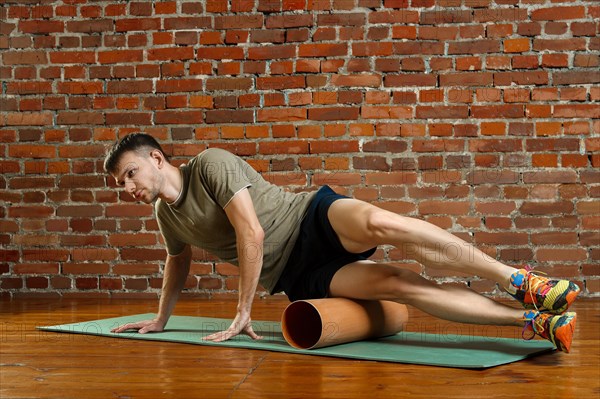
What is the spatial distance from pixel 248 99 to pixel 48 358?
7.72 ft

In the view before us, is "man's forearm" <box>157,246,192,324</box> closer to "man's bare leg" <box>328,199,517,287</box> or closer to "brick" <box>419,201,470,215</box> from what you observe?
"man's bare leg" <box>328,199,517,287</box>

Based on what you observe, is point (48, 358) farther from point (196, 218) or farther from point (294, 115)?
point (294, 115)

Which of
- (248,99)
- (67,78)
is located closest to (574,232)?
(248,99)

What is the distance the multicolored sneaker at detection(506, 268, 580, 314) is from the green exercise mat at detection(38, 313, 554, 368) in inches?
6.4

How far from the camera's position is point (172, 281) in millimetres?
2912

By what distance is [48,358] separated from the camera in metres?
2.43

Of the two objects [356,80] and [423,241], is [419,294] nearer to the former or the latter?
[423,241]

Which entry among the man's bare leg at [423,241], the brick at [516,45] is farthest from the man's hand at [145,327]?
the brick at [516,45]

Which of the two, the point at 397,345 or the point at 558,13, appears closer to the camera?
the point at 397,345

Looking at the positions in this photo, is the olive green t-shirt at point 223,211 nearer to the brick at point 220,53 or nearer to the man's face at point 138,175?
the man's face at point 138,175

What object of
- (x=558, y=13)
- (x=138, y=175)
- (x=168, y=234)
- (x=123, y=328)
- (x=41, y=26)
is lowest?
(x=123, y=328)

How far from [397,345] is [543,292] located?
1.75 ft

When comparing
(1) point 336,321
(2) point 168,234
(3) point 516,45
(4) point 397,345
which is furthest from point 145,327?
(3) point 516,45

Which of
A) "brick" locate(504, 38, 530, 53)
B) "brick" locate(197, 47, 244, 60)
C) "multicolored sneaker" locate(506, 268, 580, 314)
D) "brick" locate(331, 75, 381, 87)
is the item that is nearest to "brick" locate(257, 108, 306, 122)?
"brick" locate(331, 75, 381, 87)
